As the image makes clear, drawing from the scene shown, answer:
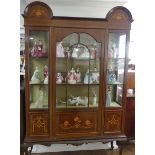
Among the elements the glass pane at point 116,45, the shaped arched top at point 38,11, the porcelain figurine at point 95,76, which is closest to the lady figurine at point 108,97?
the porcelain figurine at point 95,76

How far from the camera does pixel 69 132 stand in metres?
2.54

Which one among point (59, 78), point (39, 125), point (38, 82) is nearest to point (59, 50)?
point (59, 78)

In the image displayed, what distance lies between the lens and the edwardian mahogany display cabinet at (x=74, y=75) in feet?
7.86

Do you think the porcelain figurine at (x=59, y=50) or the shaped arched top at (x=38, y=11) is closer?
the shaped arched top at (x=38, y=11)

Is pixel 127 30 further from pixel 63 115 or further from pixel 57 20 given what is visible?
pixel 63 115

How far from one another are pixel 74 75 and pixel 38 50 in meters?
0.58

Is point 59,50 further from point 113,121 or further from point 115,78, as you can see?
point 113,121

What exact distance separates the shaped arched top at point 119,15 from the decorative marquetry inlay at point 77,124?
135 cm

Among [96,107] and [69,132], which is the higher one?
[96,107]

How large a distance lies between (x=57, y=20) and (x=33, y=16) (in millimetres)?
286

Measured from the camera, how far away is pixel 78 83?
265 centimetres

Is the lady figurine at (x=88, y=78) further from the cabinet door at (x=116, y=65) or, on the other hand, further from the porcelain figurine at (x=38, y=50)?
the porcelain figurine at (x=38, y=50)

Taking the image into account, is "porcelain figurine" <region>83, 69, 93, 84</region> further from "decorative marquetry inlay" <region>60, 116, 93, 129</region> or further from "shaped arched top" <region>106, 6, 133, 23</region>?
"shaped arched top" <region>106, 6, 133, 23</region>
